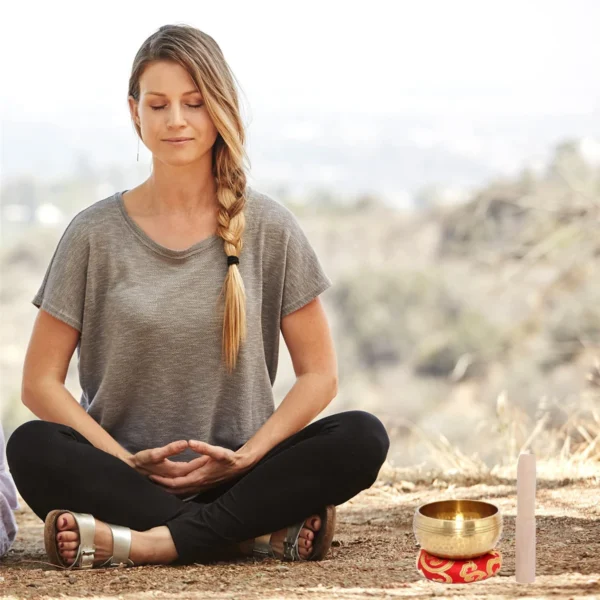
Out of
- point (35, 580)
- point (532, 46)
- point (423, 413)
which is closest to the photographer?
point (35, 580)

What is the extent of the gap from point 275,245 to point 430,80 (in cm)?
1906

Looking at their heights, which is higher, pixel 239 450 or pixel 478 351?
pixel 239 450

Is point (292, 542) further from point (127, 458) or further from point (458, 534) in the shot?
point (458, 534)

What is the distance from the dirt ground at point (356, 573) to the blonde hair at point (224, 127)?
0.49 meters

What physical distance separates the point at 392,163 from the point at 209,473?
16.8 m

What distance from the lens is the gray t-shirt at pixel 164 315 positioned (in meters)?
2.34

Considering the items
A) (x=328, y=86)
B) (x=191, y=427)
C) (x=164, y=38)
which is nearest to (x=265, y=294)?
(x=191, y=427)

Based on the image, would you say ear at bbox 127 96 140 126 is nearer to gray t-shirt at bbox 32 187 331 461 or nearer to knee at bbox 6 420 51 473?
gray t-shirt at bbox 32 187 331 461

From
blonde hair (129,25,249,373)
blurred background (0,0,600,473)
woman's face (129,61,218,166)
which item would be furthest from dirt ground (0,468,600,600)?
blurred background (0,0,600,473)

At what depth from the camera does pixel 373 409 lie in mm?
14336

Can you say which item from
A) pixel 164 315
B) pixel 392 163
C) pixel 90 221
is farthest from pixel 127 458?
pixel 392 163

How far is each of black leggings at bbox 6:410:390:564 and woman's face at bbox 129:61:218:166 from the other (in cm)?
64

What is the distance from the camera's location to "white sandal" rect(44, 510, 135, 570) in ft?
6.91

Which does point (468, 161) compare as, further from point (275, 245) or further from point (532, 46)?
point (275, 245)
